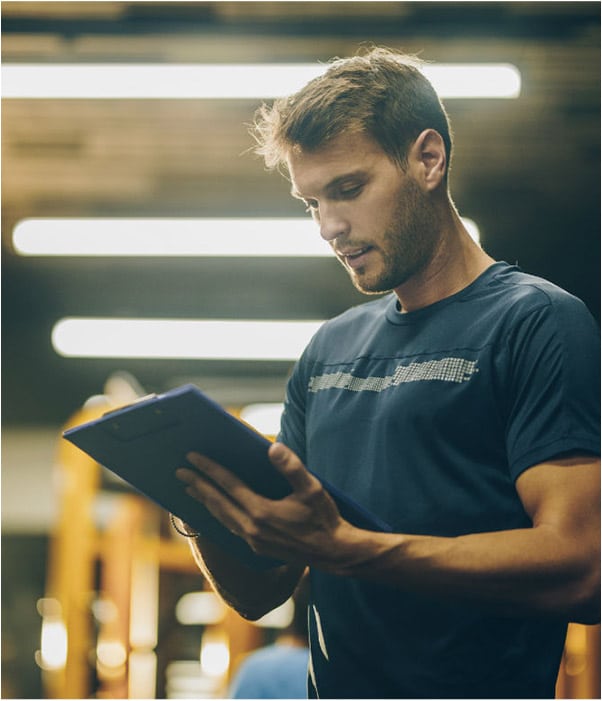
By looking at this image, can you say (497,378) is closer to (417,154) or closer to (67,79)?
(417,154)

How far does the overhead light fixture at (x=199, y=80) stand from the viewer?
160 inches

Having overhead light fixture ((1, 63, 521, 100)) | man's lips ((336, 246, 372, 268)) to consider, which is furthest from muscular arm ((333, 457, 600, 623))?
overhead light fixture ((1, 63, 521, 100))

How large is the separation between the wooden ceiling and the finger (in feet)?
10.9

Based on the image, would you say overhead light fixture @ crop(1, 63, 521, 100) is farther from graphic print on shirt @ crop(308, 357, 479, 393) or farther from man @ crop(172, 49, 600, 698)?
graphic print on shirt @ crop(308, 357, 479, 393)

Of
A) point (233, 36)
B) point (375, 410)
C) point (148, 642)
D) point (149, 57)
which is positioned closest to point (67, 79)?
point (149, 57)

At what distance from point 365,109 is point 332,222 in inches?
8.8

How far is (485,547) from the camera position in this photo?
1365 mm

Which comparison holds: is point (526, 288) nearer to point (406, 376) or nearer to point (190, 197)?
point (406, 376)

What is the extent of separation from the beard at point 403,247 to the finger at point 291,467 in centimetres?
50

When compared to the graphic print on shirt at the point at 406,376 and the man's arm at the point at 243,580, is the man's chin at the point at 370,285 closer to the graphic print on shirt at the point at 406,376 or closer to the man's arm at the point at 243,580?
the graphic print on shirt at the point at 406,376

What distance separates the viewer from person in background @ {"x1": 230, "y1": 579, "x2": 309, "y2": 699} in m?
4.09

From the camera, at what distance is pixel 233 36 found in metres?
4.33

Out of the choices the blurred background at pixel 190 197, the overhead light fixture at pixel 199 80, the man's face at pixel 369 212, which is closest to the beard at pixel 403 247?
the man's face at pixel 369 212

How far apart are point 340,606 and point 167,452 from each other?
401mm
